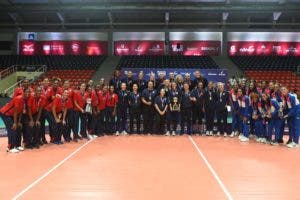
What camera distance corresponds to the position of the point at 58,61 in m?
27.0

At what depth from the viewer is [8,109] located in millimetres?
8531

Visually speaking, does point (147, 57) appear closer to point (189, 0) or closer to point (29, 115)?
point (189, 0)

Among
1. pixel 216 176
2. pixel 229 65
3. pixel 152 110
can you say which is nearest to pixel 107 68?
pixel 229 65

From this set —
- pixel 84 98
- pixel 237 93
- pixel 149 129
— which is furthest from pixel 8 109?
pixel 237 93

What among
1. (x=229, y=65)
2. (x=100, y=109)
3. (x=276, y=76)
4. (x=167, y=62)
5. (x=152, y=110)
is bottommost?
(x=152, y=110)

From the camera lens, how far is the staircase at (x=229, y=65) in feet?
78.8

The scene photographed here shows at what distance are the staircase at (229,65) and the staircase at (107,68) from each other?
6.88 meters

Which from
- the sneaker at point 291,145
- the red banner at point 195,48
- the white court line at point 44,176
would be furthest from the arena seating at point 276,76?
the white court line at point 44,176

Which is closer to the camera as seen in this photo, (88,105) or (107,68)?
(88,105)

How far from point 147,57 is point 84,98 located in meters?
15.6

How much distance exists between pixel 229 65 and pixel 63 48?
1223 centimetres

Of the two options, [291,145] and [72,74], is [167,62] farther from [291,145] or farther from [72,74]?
[291,145]

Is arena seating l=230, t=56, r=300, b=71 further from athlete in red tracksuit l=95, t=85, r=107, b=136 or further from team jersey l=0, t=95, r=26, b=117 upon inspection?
team jersey l=0, t=95, r=26, b=117

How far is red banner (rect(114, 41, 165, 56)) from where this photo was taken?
1108 inches
